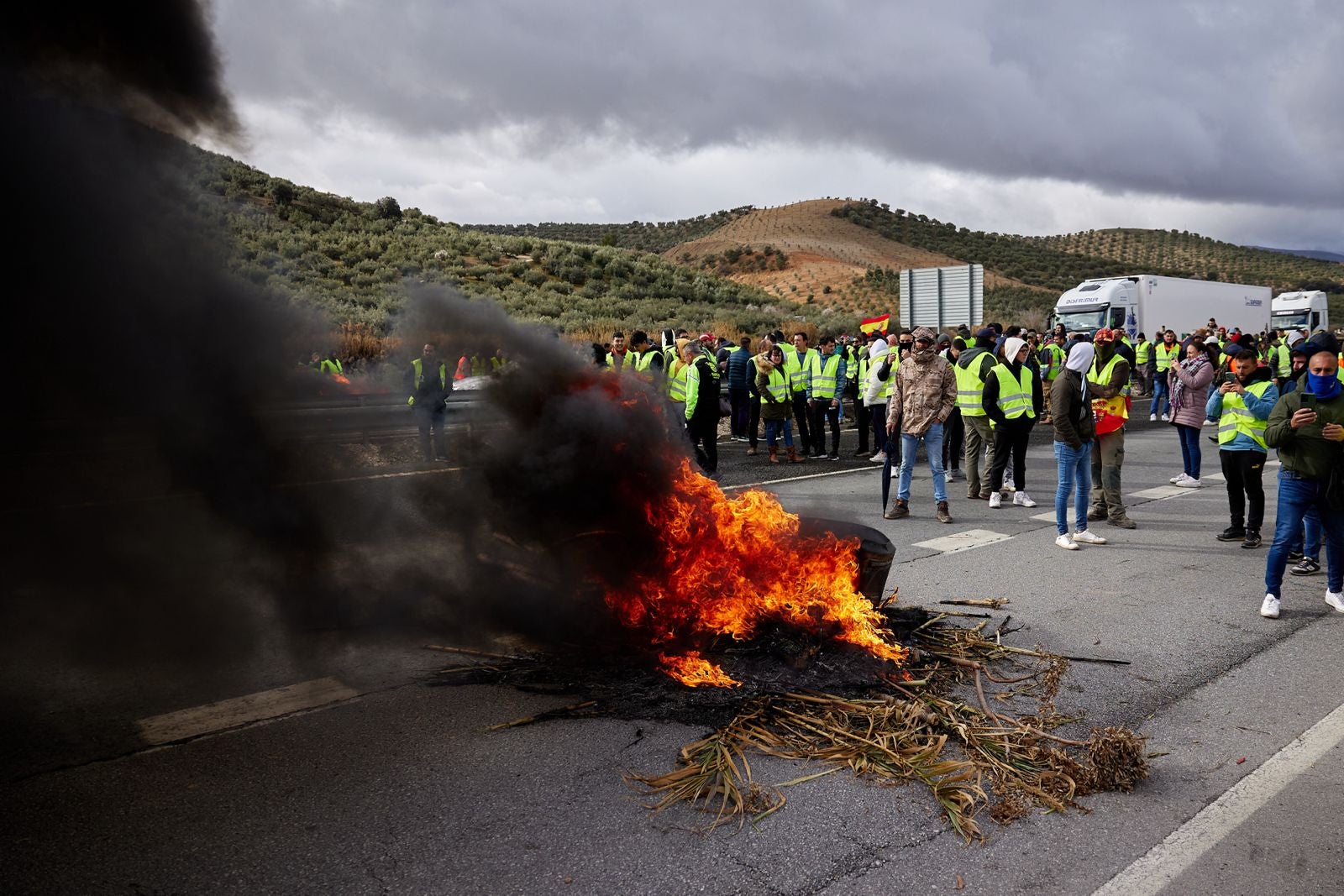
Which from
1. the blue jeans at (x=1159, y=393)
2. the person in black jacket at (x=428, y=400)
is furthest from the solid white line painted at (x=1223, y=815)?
the blue jeans at (x=1159, y=393)

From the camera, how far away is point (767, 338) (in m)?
13.5

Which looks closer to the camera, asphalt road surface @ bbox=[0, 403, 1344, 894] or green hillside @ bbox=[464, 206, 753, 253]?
A: asphalt road surface @ bbox=[0, 403, 1344, 894]

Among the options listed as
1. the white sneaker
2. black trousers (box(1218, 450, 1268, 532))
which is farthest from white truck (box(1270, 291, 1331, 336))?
the white sneaker

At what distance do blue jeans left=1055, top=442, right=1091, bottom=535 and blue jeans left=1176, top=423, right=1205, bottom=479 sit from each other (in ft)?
11.4

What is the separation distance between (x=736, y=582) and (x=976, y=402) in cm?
605

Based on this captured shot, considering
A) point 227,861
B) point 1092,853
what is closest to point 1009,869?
point 1092,853

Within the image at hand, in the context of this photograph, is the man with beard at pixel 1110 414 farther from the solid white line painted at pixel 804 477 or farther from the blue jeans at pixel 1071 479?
the solid white line painted at pixel 804 477

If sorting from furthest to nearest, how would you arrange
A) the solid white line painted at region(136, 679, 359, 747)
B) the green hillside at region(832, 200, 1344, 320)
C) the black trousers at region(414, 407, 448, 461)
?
1. the green hillside at region(832, 200, 1344, 320)
2. the black trousers at region(414, 407, 448, 461)
3. the solid white line painted at region(136, 679, 359, 747)

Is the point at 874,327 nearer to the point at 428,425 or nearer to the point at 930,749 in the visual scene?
the point at 428,425

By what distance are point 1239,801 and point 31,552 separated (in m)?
Result: 5.81

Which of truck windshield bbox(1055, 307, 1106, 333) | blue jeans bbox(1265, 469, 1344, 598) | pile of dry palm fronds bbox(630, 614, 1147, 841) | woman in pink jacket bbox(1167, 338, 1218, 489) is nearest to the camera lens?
pile of dry palm fronds bbox(630, 614, 1147, 841)

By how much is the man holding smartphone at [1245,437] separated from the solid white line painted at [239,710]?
23.5ft

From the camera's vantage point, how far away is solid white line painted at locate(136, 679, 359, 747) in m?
4.12

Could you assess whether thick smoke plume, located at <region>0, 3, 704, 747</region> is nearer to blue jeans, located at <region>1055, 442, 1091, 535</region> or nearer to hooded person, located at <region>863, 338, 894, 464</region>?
blue jeans, located at <region>1055, 442, 1091, 535</region>
